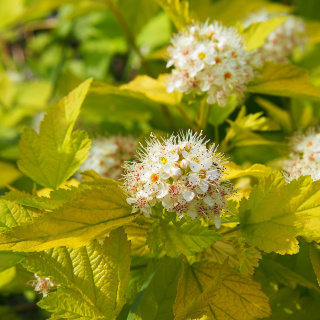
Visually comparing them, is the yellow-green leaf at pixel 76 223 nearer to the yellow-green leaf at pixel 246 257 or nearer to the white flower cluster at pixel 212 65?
the yellow-green leaf at pixel 246 257

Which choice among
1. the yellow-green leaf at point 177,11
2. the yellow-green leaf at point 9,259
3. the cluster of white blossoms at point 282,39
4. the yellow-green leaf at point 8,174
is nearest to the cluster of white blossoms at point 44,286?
the yellow-green leaf at point 9,259

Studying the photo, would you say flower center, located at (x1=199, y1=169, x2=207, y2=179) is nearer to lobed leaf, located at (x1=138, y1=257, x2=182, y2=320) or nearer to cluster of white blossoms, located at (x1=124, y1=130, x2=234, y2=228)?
cluster of white blossoms, located at (x1=124, y1=130, x2=234, y2=228)

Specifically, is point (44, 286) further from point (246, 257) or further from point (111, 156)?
point (111, 156)

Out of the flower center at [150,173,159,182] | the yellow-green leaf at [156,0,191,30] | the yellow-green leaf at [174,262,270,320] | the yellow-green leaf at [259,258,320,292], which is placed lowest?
the yellow-green leaf at [259,258,320,292]

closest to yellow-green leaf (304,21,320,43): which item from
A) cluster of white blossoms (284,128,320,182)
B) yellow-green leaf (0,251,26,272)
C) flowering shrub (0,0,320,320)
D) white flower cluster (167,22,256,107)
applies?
flowering shrub (0,0,320,320)

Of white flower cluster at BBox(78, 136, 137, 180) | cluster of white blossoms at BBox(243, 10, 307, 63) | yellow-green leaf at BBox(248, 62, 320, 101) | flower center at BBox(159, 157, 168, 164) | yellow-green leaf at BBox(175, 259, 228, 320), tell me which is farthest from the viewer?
cluster of white blossoms at BBox(243, 10, 307, 63)

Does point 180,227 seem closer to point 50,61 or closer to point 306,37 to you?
point 306,37

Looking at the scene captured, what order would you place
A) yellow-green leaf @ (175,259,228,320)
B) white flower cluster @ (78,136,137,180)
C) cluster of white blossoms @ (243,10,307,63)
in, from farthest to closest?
cluster of white blossoms @ (243,10,307,63) → white flower cluster @ (78,136,137,180) → yellow-green leaf @ (175,259,228,320)
